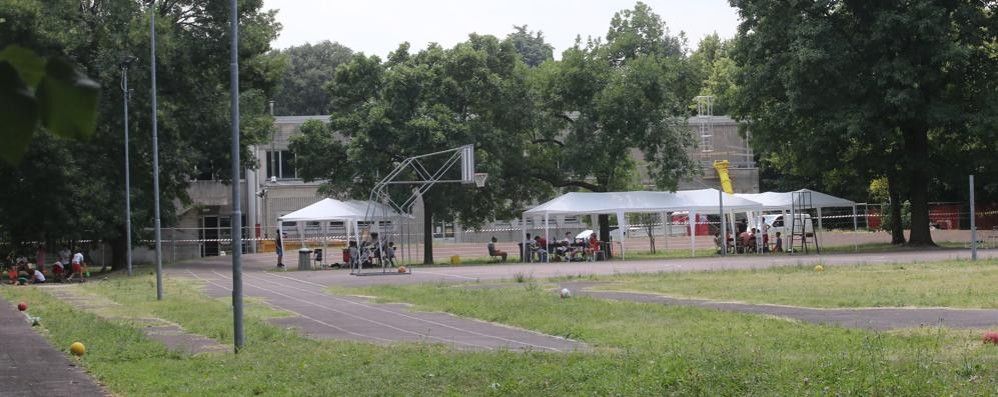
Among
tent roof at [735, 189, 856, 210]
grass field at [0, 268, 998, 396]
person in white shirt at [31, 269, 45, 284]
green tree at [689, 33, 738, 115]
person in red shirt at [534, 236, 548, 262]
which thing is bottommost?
grass field at [0, 268, 998, 396]

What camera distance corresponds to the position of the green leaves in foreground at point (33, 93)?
1.58 m

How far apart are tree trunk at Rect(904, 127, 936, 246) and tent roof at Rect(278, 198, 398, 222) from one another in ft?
70.9

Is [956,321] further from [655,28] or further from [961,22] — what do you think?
[655,28]

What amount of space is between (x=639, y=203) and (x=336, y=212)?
1239 centimetres

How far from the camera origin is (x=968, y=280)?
26172mm

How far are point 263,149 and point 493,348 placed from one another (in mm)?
58022

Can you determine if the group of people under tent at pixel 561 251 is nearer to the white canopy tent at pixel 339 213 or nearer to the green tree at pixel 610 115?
the green tree at pixel 610 115

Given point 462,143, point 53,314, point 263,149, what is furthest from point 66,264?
point 263,149

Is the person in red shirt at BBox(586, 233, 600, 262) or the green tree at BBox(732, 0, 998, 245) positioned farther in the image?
the person in red shirt at BBox(586, 233, 600, 262)

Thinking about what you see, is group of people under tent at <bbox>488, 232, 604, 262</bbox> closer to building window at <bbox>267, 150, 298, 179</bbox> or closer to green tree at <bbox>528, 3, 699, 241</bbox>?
green tree at <bbox>528, 3, 699, 241</bbox>

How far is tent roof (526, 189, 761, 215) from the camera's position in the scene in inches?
1854

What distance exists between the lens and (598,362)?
12.1m

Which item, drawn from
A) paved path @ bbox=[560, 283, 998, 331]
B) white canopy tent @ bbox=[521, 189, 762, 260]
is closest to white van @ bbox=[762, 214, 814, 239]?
white canopy tent @ bbox=[521, 189, 762, 260]

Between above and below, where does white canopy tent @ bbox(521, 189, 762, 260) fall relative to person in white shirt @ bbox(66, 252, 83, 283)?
above
